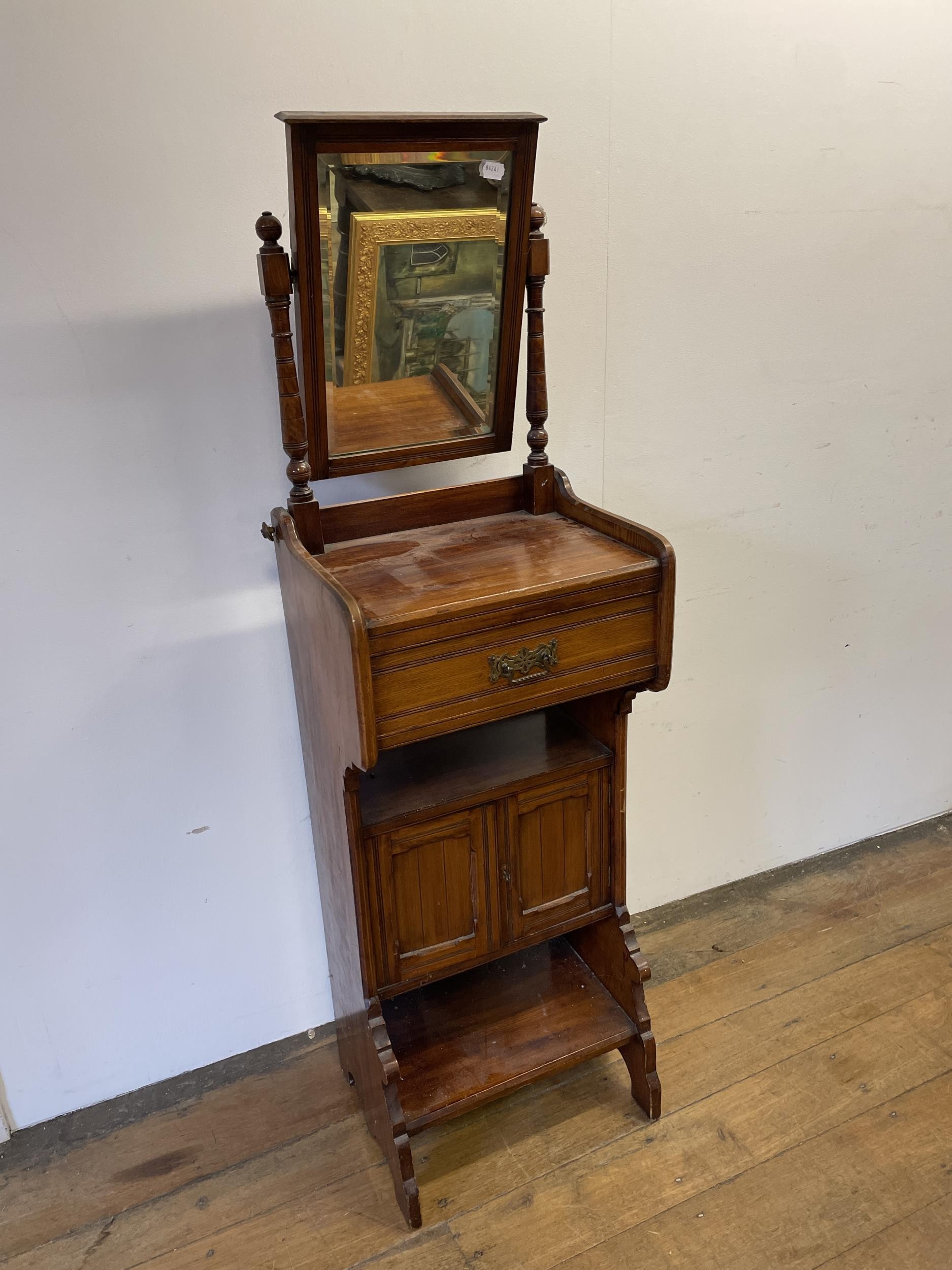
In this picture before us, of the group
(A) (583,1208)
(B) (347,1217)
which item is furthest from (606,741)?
(B) (347,1217)

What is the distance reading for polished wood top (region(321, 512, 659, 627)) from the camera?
4.97 feet

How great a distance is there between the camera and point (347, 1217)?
1864mm

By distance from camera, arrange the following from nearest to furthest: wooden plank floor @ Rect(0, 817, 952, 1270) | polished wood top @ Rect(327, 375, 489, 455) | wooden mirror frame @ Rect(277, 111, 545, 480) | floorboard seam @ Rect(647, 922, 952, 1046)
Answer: wooden mirror frame @ Rect(277, 111, 545, 480)
polished wood top @ Rect(327, 375, 489, 455)
wooden plank floor @ Rect(0, 817, 952, 1270)
floorboard seam @ Rect(647, 922, 952, 1046)

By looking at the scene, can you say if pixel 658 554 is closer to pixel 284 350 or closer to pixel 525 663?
pixel 525 663

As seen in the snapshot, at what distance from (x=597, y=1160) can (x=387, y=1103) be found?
48cm

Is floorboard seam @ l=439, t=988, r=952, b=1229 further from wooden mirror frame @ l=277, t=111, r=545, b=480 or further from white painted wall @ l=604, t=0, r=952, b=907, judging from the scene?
wooden mirror frame @ l=277, t=111, r=545, b=480

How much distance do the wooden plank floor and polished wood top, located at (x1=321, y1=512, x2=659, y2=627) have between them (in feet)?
3.91

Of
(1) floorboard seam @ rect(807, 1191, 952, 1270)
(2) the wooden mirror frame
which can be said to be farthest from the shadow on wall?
(1) floorboard seam @ rect(807, 1191, 952, 1270)

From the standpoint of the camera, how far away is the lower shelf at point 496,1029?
1868 millimetres

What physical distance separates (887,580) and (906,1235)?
4.97 ft

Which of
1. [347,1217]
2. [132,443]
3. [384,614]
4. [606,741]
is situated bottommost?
[347,1217]

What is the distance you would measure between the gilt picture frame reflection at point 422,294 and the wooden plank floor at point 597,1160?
1.51 meters

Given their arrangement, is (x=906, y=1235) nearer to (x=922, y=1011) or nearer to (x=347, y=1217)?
(x=922, y=1011)

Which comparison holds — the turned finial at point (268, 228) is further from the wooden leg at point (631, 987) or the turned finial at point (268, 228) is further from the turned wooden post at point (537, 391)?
the wooden leg at point (631, 987)
